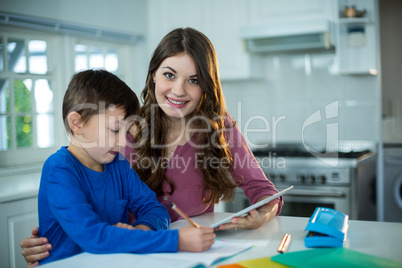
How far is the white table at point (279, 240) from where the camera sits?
3.06 ft

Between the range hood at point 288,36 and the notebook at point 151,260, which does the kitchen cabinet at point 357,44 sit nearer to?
the range hood at point 288,36

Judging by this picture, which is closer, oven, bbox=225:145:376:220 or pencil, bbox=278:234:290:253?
pencil, bbox=278:234:290:253

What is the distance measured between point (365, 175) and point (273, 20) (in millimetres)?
1374

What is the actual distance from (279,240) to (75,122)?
2.09ft

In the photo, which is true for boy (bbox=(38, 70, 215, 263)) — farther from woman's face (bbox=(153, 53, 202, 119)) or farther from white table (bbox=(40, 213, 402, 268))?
woman's face (bbox=(153, 53, 202, 119))

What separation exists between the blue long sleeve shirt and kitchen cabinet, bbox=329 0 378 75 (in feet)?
8.07

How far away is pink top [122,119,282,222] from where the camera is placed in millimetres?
1532

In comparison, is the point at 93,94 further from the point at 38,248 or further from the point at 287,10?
the point at 287,10

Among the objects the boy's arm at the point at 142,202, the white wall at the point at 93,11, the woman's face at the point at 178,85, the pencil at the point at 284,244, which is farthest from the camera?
the white wall at the point at 93,11

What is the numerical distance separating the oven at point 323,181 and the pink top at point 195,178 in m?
1.51

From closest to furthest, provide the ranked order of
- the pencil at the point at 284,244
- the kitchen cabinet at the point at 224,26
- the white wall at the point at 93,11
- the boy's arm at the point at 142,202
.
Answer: the pencil at the point at 284,244, the boy's arm at the point at 142,202, the white wall at the point at 93,11, the kitchen cabinet at the point at 224,26

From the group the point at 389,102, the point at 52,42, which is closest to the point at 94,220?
the point at 52,42

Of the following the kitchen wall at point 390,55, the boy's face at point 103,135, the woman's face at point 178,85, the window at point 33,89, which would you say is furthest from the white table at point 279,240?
the kitchen wall at point 390,55

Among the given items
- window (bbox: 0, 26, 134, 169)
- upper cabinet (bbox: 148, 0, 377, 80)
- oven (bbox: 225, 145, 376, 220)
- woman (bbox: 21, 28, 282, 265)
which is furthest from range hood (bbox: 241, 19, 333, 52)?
woman (bbox: 21, 28, 282, 265)
